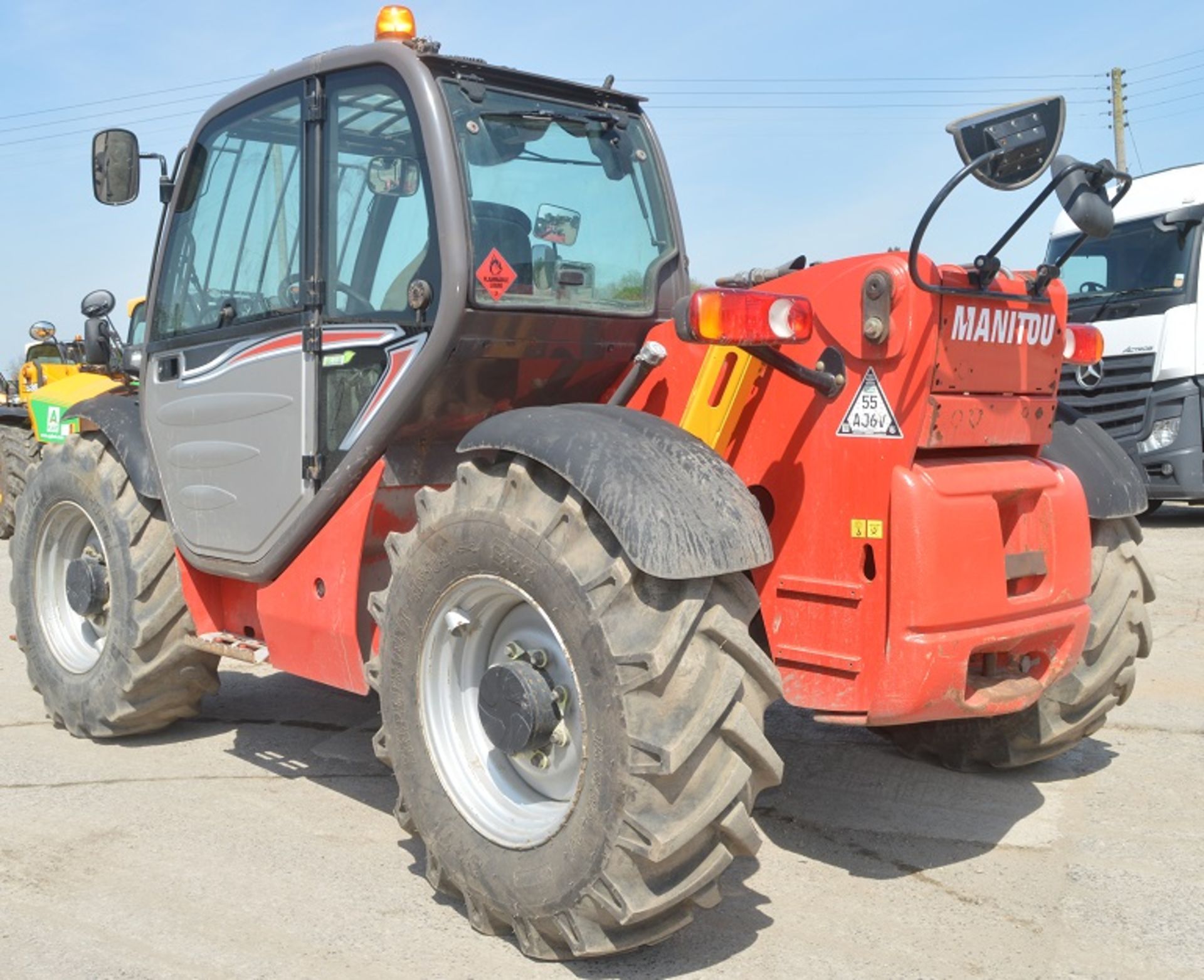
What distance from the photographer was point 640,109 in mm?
4652

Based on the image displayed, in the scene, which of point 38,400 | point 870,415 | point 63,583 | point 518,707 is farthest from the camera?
point 38,400

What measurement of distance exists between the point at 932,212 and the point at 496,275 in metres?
1.29

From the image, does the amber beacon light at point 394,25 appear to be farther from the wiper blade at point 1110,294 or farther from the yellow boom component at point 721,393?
the wiper blade at point 1110,294

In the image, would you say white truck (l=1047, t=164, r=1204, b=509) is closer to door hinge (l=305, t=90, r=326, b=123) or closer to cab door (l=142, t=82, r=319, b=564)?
cab door (l=142, t=82, r=319, b=564)

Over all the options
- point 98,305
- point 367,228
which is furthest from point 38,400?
point 367,228

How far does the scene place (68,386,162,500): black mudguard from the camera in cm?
511

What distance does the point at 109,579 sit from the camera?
523 centimetres

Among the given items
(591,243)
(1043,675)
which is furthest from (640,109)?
(1043,675)

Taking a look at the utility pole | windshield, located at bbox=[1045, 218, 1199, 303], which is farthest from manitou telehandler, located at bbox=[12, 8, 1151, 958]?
the utility pole

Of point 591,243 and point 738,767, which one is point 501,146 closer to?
point 591,243

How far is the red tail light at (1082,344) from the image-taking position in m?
4.14

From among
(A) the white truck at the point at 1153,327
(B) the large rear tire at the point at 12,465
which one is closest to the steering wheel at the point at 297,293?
(A) the white truck at the point at 1153,327

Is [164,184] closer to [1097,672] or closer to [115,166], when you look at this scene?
[115,166]

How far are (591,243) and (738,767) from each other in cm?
191
